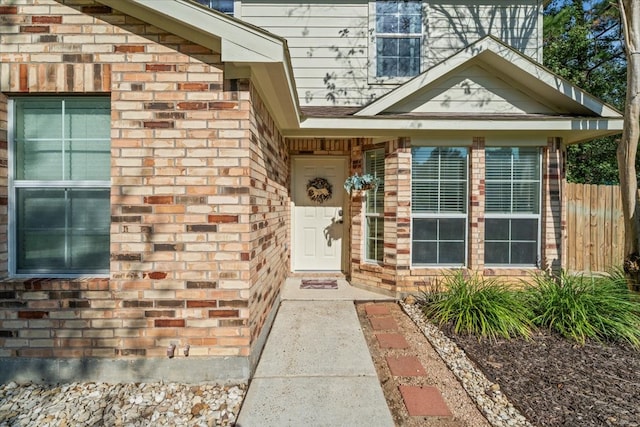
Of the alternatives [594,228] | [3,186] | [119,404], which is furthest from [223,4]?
[594,228]

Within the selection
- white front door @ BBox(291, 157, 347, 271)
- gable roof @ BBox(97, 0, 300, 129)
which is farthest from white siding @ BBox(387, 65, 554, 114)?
gable roof @ BBox(97, 0, 300, 129)

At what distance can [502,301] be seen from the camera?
149 inches

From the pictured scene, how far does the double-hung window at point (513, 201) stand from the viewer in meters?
4.79

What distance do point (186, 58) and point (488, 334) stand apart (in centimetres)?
402

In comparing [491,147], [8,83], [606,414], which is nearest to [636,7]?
[491,147]

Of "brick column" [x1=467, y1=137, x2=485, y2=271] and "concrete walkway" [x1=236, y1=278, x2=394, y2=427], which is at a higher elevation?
"brick column" [x1=467, y1=137, x2=485, y2=271]

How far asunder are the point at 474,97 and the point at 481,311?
3.26 meters

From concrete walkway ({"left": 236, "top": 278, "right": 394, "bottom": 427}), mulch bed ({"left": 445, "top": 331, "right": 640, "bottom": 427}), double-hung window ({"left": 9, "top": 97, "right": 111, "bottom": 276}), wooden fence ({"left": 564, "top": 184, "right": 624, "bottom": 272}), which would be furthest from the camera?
wooden fence ({"left": 564, "top": 184, "right": 624, "bottom": 272})

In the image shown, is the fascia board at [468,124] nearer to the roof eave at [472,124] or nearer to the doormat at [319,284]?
the roof eave at [472,124]

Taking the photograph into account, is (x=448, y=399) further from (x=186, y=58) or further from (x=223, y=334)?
(x=186, y=58)

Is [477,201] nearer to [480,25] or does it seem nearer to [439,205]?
[439,205]

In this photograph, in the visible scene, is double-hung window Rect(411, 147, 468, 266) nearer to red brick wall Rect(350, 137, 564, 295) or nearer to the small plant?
red brick wall Rect(350, 137, 564, 295)

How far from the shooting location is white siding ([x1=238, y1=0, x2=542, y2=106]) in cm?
594

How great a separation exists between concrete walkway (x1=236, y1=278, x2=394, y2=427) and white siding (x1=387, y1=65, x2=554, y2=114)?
3.37 m
